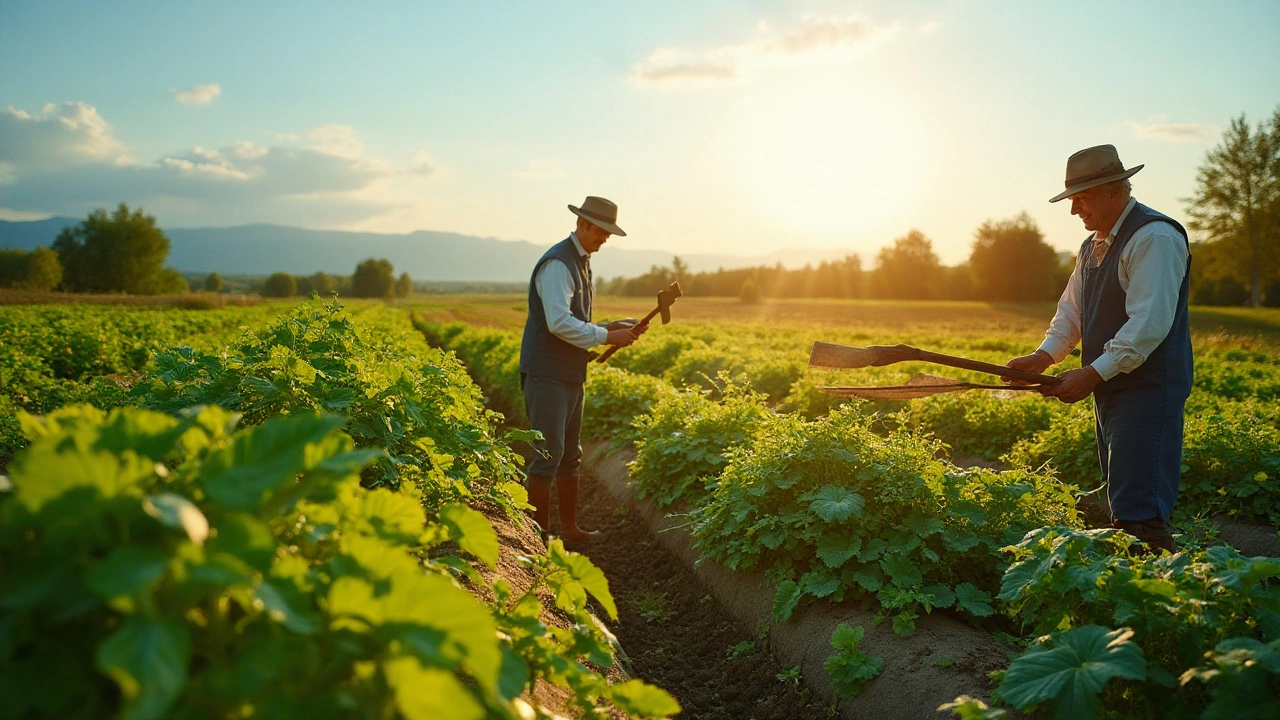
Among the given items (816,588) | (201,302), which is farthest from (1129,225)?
(201,302)

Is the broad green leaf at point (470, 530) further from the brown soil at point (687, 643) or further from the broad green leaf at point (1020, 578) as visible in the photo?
the broad green leaf at point (1020, 578)

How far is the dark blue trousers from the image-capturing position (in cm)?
379

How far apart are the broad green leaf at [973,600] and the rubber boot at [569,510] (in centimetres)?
332

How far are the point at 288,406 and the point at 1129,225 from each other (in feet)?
14.8

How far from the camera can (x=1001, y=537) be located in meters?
3.86

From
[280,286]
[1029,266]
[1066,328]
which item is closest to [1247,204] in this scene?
[1029,266]

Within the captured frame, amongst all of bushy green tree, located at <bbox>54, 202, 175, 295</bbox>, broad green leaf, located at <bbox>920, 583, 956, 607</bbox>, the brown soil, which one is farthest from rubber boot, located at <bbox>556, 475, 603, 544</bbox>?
bushy green tree, located at <bbox>54, 202, 175, 295</bbox>

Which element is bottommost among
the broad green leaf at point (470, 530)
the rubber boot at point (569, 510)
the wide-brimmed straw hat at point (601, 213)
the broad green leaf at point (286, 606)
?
the rubber boot at point (569, 510)

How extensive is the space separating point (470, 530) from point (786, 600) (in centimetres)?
242

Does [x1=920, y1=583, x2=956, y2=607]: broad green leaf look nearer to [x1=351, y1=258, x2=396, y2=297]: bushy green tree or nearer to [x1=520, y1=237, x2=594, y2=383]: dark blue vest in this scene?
[x1=520, y1=237, x2=594, y2=383]: dark blue vest

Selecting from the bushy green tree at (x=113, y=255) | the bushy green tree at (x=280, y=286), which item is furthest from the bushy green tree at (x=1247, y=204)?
the bushy green tree at (x=280, y=286)

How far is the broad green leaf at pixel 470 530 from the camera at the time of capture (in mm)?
2082

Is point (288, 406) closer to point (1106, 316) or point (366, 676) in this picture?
point (366, 676)

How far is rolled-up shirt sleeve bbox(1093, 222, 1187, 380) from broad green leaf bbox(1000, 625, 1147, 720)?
1.88 m
